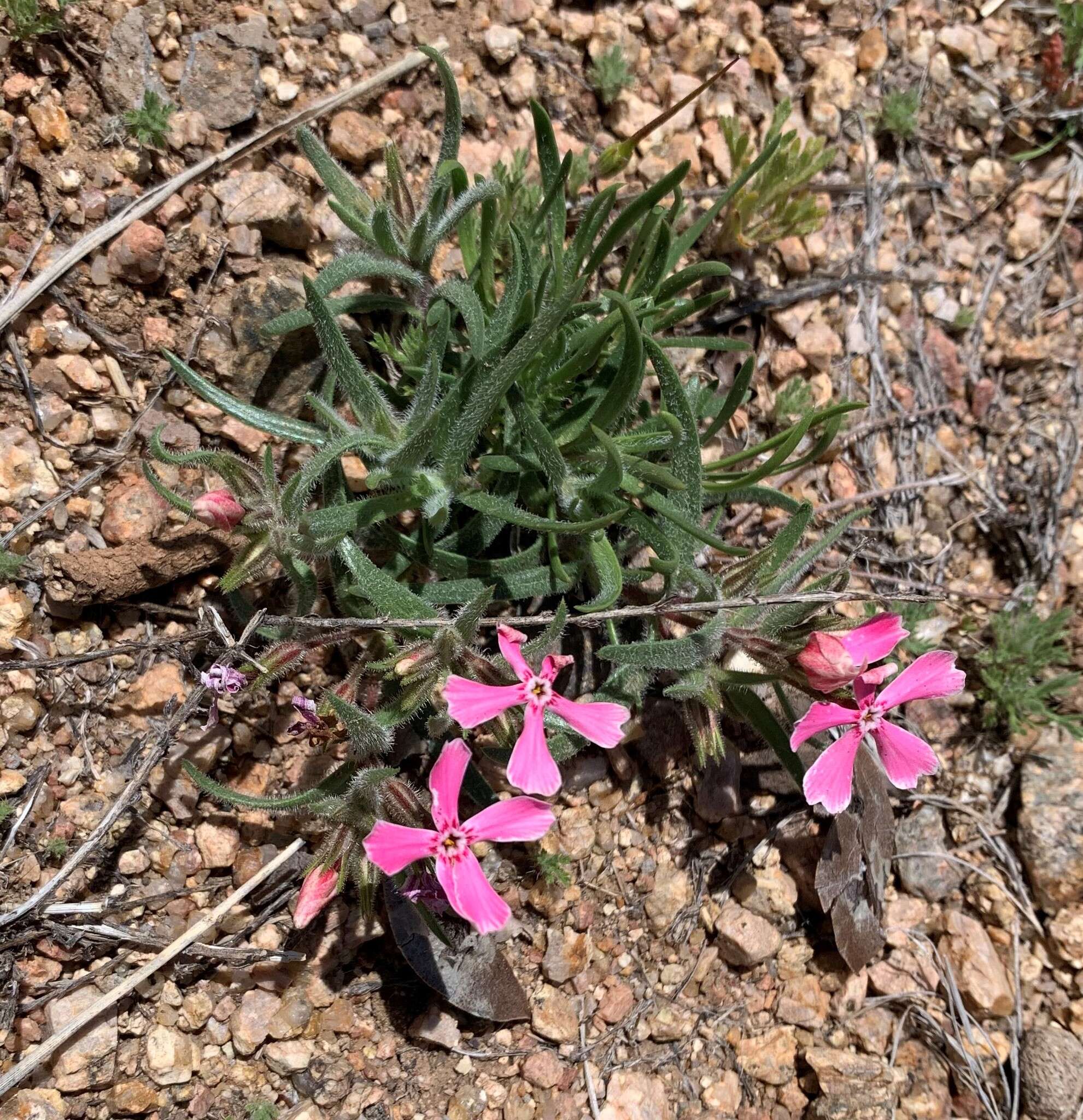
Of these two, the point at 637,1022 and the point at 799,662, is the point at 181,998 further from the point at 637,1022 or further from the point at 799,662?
the point at 799,662

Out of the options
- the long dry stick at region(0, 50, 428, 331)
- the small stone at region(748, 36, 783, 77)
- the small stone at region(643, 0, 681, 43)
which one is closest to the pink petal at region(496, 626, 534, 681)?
the long dry stick at region(0, 50, 428, 331)

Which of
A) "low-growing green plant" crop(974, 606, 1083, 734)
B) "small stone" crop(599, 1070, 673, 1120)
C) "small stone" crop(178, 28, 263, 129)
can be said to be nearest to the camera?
"small stone" crop(599, 1070, 673, 1120)

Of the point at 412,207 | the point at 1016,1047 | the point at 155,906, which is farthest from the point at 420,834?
the point at 1016,1047

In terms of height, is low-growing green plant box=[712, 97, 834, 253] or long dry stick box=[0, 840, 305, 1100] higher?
low-growing green plant box=[712, 97, 834, 253]

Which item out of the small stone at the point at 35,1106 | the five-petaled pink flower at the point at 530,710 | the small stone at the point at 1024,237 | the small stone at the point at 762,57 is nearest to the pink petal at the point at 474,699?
the five-petaled pink flower at the point at 530,710

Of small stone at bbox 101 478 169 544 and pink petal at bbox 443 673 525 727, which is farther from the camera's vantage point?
small stone at bbox 101 478 169 544

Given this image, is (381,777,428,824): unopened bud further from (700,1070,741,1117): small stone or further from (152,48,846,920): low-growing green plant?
(700,1070,741,1117): small stone

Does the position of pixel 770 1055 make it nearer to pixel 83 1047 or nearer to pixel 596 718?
pixel 596 718

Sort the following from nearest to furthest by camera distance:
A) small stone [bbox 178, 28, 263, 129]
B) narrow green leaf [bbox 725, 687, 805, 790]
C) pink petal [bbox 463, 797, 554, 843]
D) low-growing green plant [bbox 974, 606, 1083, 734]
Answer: pink petal [bbox 463, 797, 554, 843], narrow green leaf [bbox 725, 687, 805, 790], small stone [bbox 178, 28, 263, 129], low-growing green plant [bbox 974, 606, 1083, 734]
